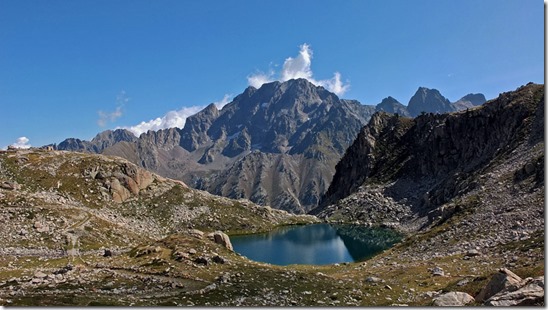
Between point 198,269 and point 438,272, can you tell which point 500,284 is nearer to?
point 438,272

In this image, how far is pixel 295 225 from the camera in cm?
18912

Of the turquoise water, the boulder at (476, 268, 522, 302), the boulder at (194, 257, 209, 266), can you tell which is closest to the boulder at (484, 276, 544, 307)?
the boulder at (476, 268, 522, 302)

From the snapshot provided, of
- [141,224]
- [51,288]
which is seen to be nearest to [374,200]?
[141,224]

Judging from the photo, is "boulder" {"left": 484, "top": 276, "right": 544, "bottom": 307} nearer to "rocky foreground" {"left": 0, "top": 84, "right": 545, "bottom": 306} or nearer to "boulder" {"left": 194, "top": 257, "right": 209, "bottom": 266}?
"rocky foreground" {"left": 0, "top": 84, "right": 545, "bottom": 306}

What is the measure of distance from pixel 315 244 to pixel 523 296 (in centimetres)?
11654

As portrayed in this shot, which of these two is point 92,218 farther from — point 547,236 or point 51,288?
point 547,236

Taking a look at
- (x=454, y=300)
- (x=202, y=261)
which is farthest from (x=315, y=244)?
(x=454, y=300)

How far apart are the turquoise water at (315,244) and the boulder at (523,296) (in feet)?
252

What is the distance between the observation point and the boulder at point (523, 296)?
20991 mm

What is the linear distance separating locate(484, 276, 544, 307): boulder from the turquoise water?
76831 mm

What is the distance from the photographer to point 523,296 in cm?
2183

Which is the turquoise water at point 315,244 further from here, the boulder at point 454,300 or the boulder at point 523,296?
the boulder at point 523,296

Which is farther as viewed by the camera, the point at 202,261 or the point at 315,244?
the point at 315,244

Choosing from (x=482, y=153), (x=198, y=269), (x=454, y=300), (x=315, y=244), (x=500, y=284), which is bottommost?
(x=315, y=244)
